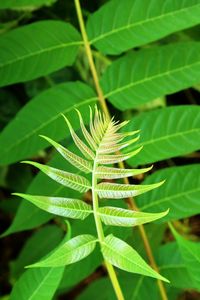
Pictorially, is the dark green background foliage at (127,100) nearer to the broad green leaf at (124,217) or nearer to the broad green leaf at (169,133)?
the broad green leaf at (169,133)

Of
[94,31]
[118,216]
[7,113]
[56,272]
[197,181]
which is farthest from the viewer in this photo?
[7,113]

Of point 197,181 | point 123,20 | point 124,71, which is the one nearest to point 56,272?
point 197,181

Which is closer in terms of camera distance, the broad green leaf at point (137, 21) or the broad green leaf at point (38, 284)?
the broad green leaf at point (38, 284)

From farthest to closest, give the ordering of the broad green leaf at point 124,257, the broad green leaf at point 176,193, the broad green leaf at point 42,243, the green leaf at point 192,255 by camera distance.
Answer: the broad green leaf at point 42,243, the broad green leaf at point 176,193, the green leaf at point 192,255, the broad green leaf at point 124,257

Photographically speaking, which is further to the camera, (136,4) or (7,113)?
(7,113)

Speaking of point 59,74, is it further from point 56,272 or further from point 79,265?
point 56,272

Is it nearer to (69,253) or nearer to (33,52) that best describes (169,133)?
(33,52)

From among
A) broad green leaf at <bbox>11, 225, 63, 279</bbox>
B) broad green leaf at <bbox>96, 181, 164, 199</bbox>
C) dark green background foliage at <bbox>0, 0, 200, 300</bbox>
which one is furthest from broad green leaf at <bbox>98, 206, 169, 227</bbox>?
broad green leaf at <bbox>11, 225, 63, 279</bbox>

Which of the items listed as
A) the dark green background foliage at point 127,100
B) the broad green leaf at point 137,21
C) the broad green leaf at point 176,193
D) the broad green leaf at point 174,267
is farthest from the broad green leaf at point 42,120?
the broad green leaf at point 174,267
